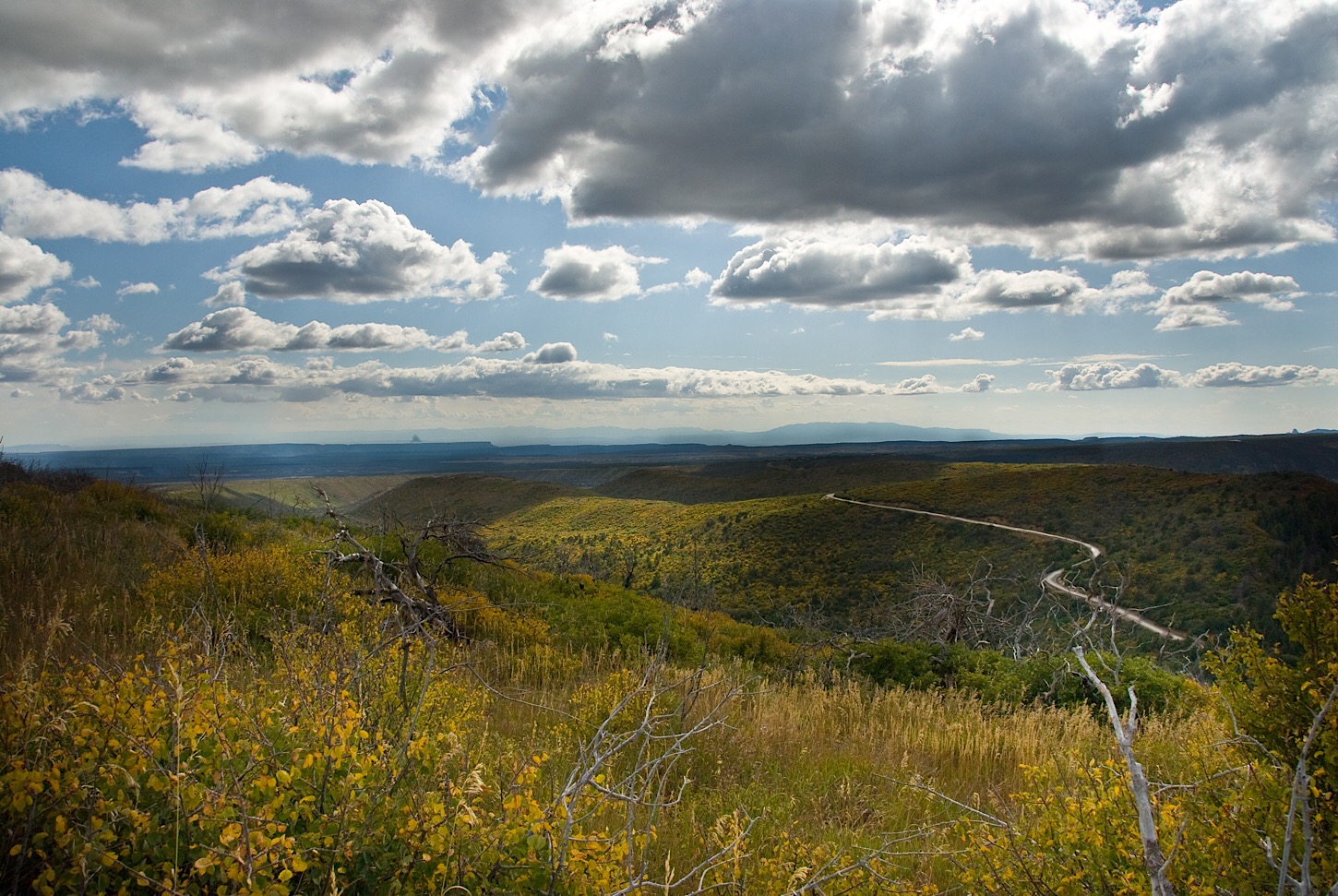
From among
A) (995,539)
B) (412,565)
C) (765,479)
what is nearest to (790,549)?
(995,539)

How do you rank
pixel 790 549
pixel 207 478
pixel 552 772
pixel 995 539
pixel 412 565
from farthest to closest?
pixel 790 549
pixel 995 539
pixel 207 478
pixel 412 565
pixel 552 772

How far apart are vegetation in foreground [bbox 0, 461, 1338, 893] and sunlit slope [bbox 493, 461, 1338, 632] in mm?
22927

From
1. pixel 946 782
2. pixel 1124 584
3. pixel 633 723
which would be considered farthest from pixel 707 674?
pixel 1124 584

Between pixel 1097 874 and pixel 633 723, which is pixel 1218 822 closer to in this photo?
pixel 1097 874

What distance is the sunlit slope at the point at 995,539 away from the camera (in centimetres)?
5128

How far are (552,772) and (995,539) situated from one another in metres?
72.8

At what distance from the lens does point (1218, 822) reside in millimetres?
3281

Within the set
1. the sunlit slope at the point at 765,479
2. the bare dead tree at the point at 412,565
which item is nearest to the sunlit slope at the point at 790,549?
the bare dead tree at the point at 412,565

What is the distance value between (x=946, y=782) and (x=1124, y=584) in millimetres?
4905

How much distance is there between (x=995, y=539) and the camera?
230 feet

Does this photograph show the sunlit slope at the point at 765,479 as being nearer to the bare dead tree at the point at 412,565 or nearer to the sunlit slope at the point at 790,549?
the sunlit slope at the point at 790,549

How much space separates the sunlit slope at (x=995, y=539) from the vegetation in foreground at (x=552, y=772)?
903 inches

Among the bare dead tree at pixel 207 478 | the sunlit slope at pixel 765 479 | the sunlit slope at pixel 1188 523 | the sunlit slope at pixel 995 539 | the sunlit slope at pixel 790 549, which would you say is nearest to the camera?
the bare dead tree at pixel 207 478

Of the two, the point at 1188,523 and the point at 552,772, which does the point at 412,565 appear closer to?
the point at 552,772
